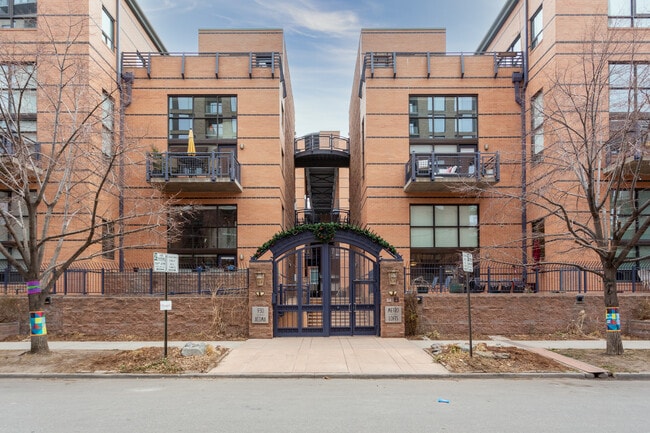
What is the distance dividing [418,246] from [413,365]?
1240 centimetres

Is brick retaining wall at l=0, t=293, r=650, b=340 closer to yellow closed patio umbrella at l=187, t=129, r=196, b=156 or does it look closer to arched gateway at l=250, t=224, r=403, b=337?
arched gateway at l=250, t=224, r=403, b=337

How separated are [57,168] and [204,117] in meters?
9.06

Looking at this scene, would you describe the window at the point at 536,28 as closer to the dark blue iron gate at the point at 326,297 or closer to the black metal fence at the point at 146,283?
the dark blue iron gate at the point at 326,297

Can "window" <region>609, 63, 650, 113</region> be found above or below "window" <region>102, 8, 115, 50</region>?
below

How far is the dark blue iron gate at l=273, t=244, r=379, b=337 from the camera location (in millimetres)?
14875

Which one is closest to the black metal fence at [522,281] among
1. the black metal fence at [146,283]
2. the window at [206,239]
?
the black metal fence at [146,283]

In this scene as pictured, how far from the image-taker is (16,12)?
20547 millimetres

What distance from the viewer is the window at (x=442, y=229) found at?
23094 mm

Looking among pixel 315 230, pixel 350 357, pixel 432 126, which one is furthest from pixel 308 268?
pixel 432 126

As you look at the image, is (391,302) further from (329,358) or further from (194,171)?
(194,171)

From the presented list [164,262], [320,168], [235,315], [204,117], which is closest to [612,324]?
[235,315]

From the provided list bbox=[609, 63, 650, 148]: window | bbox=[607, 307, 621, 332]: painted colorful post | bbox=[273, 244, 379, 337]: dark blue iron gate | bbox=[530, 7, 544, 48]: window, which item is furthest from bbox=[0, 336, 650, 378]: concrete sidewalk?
bbox=[530, 7, 544, 48]: window

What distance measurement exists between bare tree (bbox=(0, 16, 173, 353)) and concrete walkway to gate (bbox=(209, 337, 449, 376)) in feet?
14.6

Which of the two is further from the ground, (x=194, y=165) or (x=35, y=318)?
(x=194, y=165)
